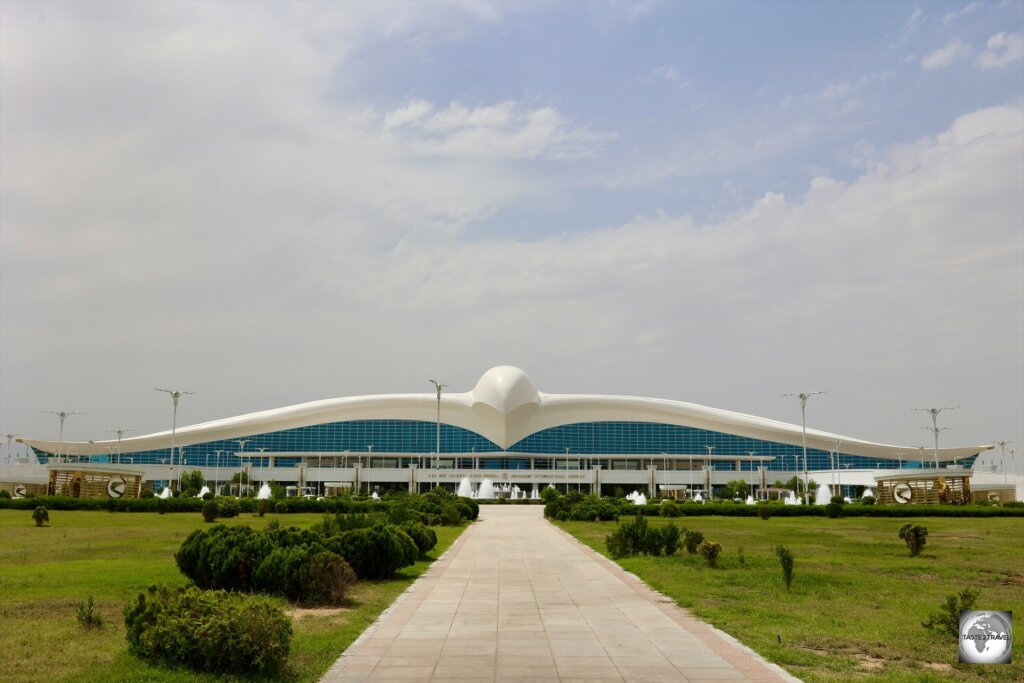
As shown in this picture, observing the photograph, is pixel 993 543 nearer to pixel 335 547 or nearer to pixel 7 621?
pixel 335 547

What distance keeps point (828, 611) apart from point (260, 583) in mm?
8891

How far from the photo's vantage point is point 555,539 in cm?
2938

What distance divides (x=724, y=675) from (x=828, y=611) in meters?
5.26

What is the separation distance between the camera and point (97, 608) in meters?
12.4

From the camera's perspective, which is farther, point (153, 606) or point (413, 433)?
point (413, 433)

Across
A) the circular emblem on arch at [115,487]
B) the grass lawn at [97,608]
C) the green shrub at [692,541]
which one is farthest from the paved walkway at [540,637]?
→ the circular emblem on arch at [115,487]

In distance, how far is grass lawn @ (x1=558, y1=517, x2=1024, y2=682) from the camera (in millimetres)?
9398

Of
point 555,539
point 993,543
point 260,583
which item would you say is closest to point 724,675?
point 260,583

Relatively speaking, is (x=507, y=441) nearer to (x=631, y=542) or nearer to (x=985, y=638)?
(x=631, y=542)

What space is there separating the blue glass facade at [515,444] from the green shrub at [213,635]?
9141 centimetres

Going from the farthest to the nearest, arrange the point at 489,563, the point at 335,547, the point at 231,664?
the point at 489,563, the point at 335,547, the point at 231,664

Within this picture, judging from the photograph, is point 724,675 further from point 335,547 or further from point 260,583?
point 335,547

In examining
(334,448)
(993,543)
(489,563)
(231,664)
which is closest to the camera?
(231,664)

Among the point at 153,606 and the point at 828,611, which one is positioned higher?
the point at 153,606
